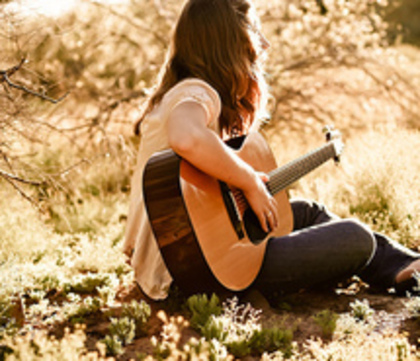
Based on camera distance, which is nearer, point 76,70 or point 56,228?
point 56,228

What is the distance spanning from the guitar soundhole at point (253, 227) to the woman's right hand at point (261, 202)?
44 millimetres

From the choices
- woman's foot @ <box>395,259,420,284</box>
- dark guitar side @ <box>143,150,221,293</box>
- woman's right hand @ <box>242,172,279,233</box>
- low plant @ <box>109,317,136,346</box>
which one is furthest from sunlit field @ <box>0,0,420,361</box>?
woman's right hand @ <box>242,172,279,233</box>

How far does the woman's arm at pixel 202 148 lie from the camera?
6.58 ft

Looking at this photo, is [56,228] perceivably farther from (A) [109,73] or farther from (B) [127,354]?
(A) [109,73]

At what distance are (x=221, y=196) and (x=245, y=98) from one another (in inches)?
25.0

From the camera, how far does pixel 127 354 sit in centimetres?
206

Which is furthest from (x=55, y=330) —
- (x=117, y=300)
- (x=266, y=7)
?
(x=266, y=7)

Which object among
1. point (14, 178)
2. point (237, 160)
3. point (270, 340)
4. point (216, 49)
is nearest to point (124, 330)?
point (270, 340)

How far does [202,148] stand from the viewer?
2025 mm

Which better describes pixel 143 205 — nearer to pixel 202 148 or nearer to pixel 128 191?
pixel 202 148

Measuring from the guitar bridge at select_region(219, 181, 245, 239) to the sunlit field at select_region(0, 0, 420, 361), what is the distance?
1.04 feet

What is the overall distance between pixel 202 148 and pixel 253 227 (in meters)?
0.53

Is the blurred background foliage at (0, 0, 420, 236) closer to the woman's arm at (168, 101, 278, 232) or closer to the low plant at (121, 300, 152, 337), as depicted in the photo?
the low plant at (121, 300, 152, 337)

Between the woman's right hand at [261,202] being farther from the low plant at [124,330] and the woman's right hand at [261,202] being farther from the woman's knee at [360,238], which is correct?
the low plant at [124,330]
